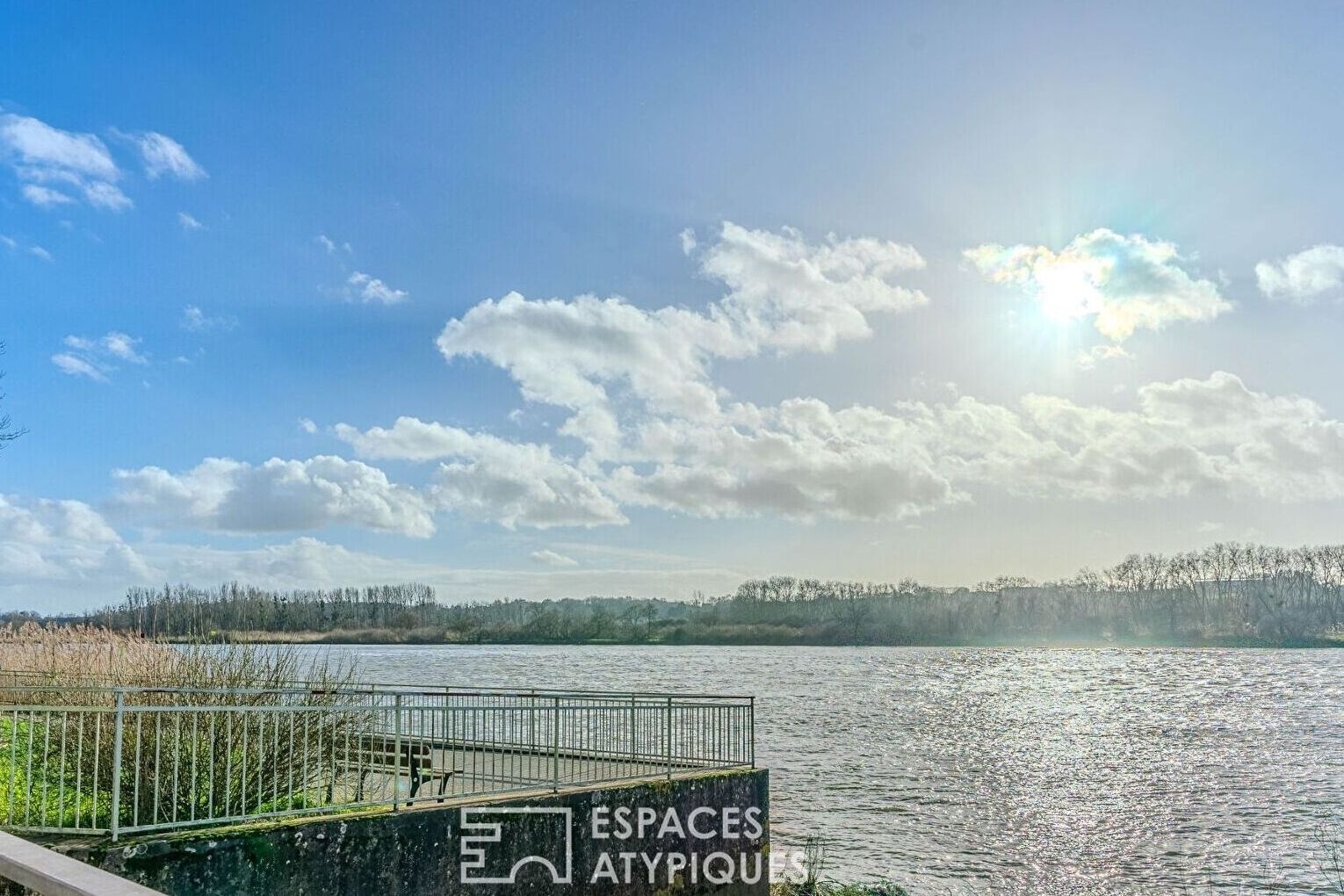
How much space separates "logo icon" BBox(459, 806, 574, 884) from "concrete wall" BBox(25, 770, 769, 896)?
12mm

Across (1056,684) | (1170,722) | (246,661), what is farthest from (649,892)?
Answer: (1056,684)

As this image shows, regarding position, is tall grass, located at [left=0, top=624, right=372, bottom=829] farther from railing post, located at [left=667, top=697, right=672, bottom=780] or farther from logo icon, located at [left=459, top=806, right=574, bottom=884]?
railing post, located at [left=667, top=697, right=672, bottom=780]

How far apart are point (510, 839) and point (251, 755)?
2701 millimetres

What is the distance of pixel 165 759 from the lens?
10805mm

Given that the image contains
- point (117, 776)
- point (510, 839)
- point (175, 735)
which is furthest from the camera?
point (510, 839)

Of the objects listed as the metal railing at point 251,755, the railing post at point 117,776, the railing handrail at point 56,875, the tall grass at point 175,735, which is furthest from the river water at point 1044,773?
the railing handrail at point 56,875

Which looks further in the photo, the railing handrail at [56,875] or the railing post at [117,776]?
the railing post at [117,776]

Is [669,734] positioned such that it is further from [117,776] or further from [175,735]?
[117,776]

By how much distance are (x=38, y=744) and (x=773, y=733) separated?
31480mm

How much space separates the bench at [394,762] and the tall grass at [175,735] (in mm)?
273

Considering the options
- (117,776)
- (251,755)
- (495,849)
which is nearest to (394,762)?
(251,755)

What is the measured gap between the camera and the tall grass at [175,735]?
953 centimetres

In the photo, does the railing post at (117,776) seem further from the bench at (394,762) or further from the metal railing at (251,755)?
the bench at (394,762)

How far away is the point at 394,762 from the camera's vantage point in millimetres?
13070
